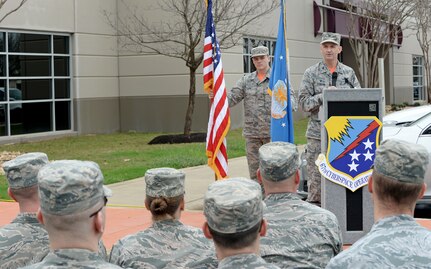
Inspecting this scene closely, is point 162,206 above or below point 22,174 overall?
below

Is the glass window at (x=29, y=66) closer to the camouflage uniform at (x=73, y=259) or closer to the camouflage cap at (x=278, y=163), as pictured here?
the camouflage cap at (x=278, y=163)

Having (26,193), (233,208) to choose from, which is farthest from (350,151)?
(233,208)

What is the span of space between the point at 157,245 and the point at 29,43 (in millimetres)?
17744

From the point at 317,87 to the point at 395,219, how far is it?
16.5 feet

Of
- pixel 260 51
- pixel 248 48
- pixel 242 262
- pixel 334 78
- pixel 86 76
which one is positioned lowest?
pixel 242 262

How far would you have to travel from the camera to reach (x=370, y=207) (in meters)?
6.84

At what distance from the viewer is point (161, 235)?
3.93 m

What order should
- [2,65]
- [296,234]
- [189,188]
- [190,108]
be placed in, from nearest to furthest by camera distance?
[296,234]
[189,188]
[2,65]
[190,108]

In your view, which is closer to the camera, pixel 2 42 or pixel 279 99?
pixel 279 99

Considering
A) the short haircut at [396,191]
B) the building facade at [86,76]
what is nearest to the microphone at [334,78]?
the short haircut at [396,191]

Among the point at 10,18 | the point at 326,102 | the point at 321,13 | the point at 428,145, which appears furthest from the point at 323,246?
the point at 321,13

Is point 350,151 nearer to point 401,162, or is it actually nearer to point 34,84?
point 401,162

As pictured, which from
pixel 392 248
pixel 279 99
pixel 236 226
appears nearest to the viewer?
pixel 236 226

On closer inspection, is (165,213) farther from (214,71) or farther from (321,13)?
(321,13)
